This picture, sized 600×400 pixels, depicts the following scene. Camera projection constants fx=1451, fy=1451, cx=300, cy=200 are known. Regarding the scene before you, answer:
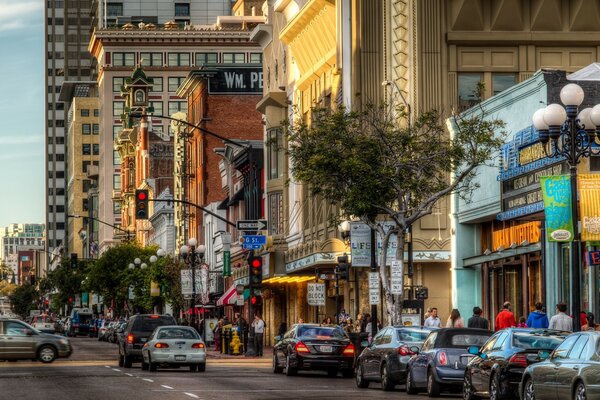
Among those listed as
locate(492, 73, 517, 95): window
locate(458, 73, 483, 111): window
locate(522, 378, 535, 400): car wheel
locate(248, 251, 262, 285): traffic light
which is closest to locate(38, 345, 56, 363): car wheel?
locate(248, 251, 262, 285): traffic light

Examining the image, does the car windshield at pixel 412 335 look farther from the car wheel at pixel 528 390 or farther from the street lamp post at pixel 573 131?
the car wheel at pixel 528 390

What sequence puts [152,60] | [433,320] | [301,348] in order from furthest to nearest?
1. [152,60]
2. [433,320]
3. [301,348]

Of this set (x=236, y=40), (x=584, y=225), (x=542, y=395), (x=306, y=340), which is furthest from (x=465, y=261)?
(x=236, y=40)

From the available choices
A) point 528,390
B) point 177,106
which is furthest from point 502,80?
point 177,106

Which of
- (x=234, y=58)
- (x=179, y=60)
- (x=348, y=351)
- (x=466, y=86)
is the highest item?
(x=179, y=60)

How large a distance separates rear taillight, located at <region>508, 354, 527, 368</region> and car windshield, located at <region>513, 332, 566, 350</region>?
28 cm

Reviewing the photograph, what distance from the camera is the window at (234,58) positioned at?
172 m

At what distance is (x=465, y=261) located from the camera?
46.9m

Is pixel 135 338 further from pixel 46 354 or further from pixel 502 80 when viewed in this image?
pixel 502 80

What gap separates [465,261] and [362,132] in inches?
312

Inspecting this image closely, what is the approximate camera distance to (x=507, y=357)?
2402cm

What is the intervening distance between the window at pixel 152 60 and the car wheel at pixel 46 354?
130257 millimetres

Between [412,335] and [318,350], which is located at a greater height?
[412,335]

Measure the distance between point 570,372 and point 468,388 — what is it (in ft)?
18.1
